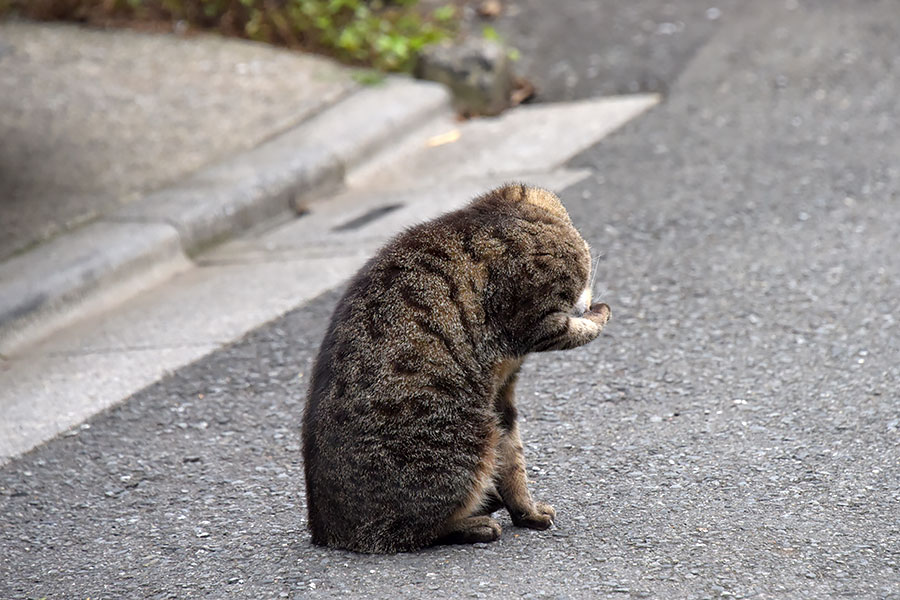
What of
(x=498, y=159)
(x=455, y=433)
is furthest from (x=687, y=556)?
(x=498, y=159)

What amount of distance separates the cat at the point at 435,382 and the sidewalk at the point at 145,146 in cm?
252

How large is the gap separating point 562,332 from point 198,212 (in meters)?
3.33

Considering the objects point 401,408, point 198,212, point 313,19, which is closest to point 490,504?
point 401,408

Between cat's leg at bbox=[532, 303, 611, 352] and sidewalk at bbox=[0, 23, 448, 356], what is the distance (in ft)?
9.53

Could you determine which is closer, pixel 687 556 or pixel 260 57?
pixel 687 556

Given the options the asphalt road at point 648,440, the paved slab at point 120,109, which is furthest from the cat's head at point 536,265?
the paved slab at point 120,109

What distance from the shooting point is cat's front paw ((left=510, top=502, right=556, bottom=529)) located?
3.41 metres

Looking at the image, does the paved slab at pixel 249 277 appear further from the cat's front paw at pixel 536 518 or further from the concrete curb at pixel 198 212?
the cat's front paw at pixel 536 518

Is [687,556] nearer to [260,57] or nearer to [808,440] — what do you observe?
[808,440]

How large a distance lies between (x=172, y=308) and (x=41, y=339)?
604 mm

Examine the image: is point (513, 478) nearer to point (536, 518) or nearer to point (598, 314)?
point (536, 518)

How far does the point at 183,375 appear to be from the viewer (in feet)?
15.8

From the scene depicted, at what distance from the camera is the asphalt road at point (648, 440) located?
10.5 ft

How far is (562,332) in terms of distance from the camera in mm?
3324
